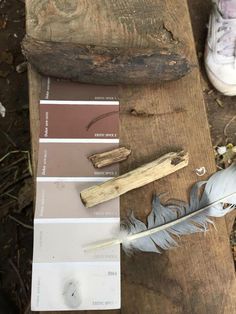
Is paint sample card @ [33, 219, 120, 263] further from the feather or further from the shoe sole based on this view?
the shoe sole

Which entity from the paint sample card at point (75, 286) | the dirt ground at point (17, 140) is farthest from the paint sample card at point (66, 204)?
the dirt ground at point (17, 140)

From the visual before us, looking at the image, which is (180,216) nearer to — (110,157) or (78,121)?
(110,157)

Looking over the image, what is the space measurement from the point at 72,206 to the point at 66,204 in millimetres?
14

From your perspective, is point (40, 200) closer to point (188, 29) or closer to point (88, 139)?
point (88, 139)

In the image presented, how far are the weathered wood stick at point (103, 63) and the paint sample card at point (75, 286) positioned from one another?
0.44 meters

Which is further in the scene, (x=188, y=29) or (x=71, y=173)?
(x=188, y=29)

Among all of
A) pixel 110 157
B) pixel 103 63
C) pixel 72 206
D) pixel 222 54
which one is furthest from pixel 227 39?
pixel 72 206

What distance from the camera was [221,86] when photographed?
5.15 feet

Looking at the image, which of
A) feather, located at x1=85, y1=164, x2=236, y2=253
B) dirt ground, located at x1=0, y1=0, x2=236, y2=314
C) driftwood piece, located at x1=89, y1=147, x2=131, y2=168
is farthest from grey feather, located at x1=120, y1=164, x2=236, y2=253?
dirt ground, located at x1=0, y1=0, x2=236, y2=314

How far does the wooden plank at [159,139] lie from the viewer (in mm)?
1028

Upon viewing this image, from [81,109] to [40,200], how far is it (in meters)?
0.24

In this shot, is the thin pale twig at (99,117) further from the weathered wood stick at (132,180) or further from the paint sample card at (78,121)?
the weathered wood stick at (132,180)

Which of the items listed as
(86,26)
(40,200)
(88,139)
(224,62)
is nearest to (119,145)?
(88,139)

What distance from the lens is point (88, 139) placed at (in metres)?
1.13
